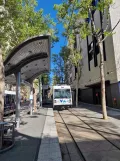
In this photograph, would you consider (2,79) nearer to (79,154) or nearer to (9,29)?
(79,154)

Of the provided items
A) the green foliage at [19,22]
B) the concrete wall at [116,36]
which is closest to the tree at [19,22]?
the green foliage at [19,22]

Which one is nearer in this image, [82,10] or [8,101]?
[82,10]

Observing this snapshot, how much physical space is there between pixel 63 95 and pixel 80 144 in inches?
633

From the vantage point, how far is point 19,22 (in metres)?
19.1

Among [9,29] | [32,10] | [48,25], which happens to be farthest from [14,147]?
[48,25]

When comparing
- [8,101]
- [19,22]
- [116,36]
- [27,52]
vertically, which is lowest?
[8,101]

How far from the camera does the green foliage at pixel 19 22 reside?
17.7 m

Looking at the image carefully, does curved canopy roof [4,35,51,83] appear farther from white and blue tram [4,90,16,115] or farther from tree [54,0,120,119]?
white and blue tram [4,90,16,115]

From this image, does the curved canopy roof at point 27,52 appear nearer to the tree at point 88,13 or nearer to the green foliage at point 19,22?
the tree at point 88,13

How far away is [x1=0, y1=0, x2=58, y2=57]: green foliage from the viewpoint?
17.7m

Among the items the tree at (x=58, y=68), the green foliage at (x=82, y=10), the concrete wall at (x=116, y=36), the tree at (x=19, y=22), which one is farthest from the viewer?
the tree at (x=58, y=68)

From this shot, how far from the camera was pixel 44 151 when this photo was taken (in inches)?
224

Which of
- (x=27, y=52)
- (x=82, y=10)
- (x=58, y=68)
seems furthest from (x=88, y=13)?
(x=58, y=68)

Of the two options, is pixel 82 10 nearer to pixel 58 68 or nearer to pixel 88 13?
pixel 88 13
